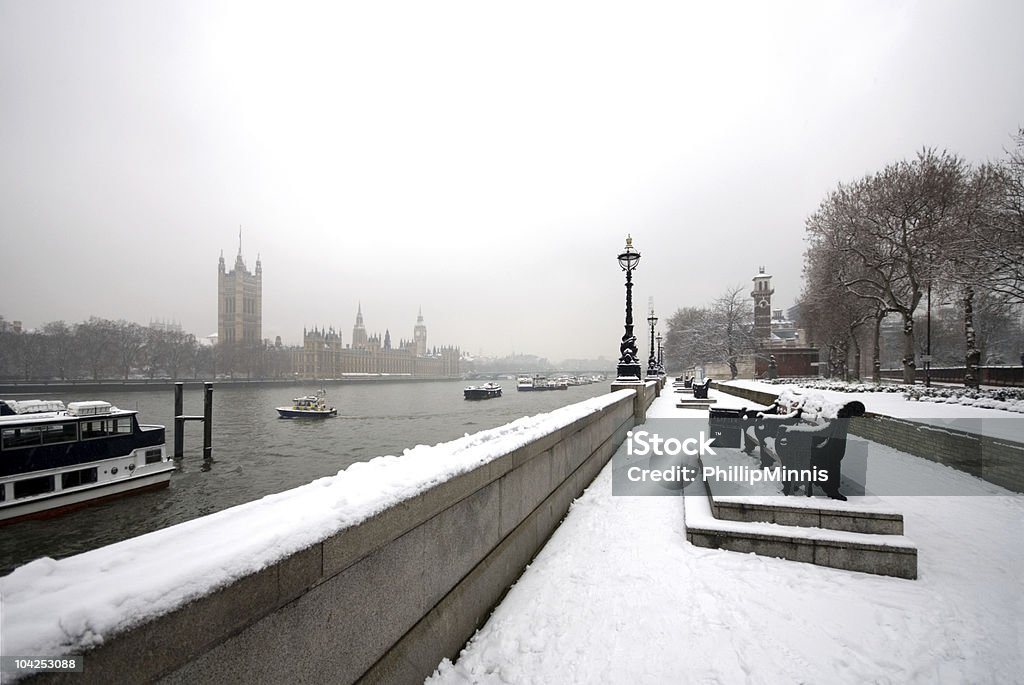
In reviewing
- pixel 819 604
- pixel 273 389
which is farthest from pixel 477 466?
pixel 273 389

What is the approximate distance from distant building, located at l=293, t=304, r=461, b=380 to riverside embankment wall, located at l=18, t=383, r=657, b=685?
370 feet

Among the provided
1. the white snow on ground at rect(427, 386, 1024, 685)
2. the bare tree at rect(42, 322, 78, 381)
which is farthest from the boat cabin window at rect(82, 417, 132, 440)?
the bare tree at rect(42, 322, 78, 381)

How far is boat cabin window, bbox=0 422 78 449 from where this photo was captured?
15859mm

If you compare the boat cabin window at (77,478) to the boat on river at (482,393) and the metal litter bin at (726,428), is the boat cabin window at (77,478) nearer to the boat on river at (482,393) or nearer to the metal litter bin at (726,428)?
the metal litter bin at (726,428)

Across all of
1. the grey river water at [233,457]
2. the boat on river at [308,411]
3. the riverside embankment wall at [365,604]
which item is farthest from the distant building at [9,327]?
the riverside embankment wall at [365,604]

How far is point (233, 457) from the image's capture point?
27688 millimetres

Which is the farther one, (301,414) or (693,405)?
(301,414)

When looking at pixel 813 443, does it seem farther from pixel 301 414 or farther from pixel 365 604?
pixel 301 414

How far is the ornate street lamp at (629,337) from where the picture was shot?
1546cm

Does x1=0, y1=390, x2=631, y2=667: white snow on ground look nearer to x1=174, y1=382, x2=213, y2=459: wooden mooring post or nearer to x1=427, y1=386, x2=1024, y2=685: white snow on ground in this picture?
x1=427, y1=386, x2=1024, y2=685: white snow on ground

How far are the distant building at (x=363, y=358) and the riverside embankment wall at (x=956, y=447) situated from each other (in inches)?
4354

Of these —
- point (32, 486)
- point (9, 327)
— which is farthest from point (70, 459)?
point (9, 327)

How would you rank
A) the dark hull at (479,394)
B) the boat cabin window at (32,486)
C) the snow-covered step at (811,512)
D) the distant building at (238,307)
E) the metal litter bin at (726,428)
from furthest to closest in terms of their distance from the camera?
1. the distant building at (238,307)
2. the dark hull at (479,394)
3. the boat cabin window at (32,486)
4. the metal litter bin at (726,428)
5. the snow-covered step at (811,512)

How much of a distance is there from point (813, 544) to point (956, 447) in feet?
20.3
